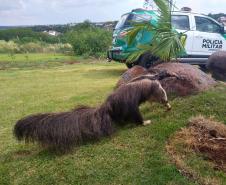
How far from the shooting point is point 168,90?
7211 mm

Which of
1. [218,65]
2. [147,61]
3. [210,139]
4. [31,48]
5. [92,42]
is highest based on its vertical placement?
[218,65]

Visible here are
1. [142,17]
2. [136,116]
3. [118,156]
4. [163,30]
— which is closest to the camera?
[118,156]

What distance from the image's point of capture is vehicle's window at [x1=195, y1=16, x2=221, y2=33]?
517 inches

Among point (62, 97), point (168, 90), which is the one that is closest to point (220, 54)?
point (168, 90)

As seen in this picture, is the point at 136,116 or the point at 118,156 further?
the point at 136,116

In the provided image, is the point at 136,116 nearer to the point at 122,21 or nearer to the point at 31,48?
the point at 122,21

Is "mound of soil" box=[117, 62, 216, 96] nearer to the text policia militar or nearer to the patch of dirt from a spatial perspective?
the patch of dirt

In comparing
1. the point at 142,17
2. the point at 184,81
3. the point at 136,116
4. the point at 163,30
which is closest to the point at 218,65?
the point at 142,17

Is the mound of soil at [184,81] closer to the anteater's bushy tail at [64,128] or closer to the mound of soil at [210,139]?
the mound of soil at [210,139]

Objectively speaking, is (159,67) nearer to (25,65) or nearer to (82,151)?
(82,151)

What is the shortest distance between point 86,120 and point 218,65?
464cm

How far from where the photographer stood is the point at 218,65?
9.31 m

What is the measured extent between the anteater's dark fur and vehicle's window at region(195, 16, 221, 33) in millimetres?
7534

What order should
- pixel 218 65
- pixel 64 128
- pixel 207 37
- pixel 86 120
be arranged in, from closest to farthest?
pixel 64 128 → pixel 86 120 → pixel 218 65 → pixel 207 37
